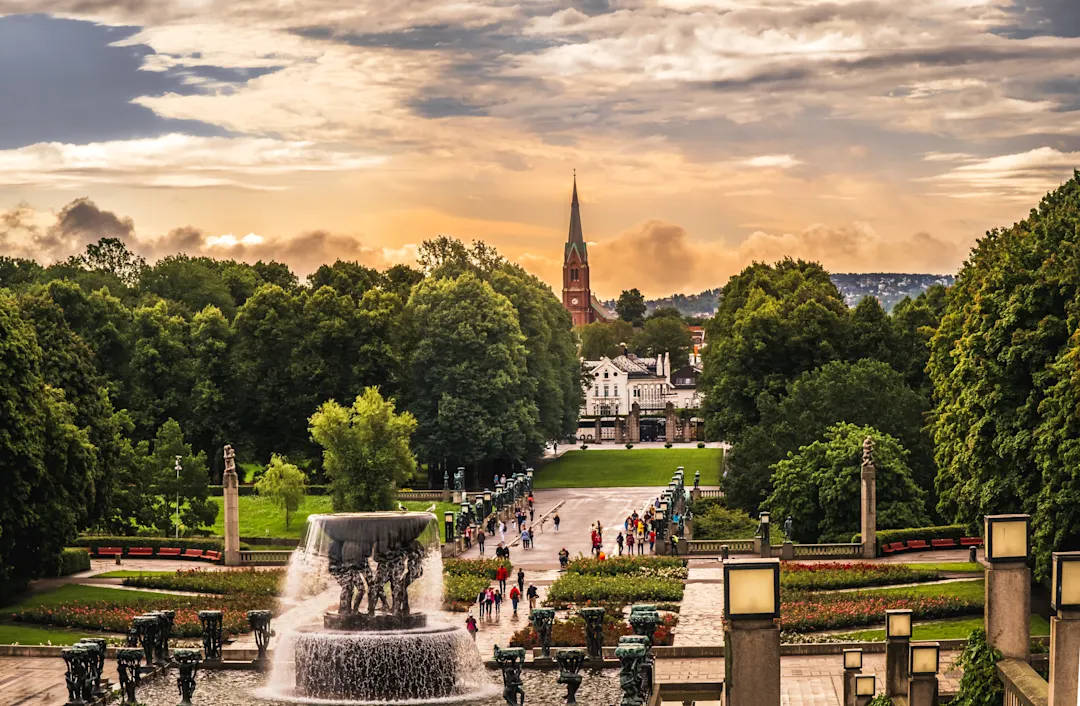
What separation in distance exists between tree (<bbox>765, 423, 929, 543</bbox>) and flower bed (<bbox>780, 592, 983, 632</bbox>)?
56.5 feet

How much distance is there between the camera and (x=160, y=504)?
75.6m

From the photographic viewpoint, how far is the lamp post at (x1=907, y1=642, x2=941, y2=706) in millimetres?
25219

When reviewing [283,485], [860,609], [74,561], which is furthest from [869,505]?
[74,561]

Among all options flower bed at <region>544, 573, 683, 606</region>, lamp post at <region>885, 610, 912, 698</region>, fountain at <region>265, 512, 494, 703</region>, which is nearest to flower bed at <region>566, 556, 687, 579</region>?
flower bed at <region>544, 573, 683, 606</region>

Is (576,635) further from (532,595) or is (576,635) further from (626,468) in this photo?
(626,468)

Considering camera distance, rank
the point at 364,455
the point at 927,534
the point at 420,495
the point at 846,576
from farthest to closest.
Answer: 1. the point at 420,495
2. the point at 364,455
3. the point at 927,534
4. the point at 846,576

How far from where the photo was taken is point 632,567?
61562mm

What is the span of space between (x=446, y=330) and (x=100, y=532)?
29.6 meters

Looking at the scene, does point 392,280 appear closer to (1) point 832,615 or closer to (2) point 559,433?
(2) point 559,433

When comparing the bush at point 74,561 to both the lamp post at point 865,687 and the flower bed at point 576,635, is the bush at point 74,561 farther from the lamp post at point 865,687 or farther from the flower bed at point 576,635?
the lamp post at point 865,687

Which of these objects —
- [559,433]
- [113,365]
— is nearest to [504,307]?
[559,433]

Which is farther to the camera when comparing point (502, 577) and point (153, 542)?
point (153, 542)

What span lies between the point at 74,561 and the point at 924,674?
43284 millimetres

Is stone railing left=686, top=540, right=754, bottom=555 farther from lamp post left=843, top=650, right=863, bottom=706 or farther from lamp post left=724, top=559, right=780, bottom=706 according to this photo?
lamp post left=724, top=559, right=780, bottom=706
